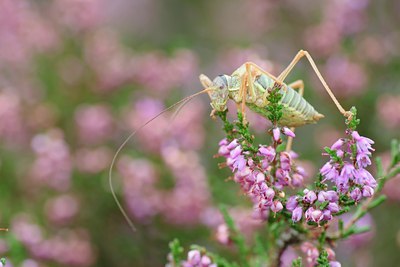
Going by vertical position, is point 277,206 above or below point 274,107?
below

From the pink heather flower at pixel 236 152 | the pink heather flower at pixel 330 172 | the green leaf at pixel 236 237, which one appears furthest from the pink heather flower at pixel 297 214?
the green leaf at pixel 236 237

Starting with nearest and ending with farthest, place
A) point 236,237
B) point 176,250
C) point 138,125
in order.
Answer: point 176,250 < point 236,237 < point 138,125

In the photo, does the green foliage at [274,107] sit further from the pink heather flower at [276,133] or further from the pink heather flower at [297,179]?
the pink heather flower at [297,179]

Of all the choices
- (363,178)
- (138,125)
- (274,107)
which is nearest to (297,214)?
(363,178)

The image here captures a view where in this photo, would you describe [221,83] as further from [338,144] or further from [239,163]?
[338,144]

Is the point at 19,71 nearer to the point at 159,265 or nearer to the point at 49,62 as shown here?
the point at 49,62

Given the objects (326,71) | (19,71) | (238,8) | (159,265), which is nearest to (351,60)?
(326,71)

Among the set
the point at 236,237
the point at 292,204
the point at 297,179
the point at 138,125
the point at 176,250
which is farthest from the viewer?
the point at 138,125
